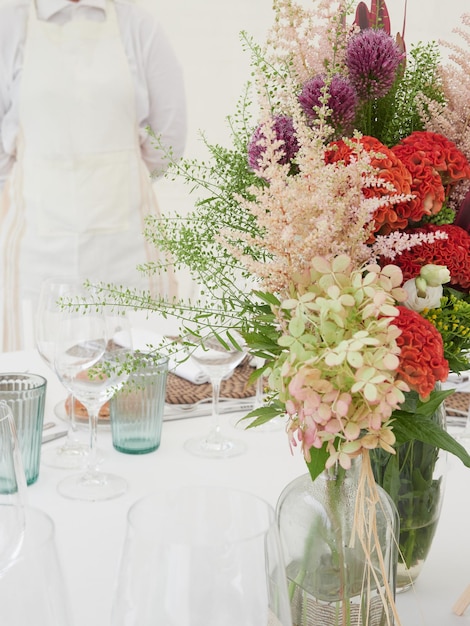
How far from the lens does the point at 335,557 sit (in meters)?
0.61

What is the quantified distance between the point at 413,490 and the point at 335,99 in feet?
1.16

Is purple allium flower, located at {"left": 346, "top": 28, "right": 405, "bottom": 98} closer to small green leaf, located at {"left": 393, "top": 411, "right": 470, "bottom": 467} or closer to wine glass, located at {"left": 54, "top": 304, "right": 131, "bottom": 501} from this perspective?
small green leaf, located at {"left": 393, "top": 411, "right": 470, "bottom": 467}

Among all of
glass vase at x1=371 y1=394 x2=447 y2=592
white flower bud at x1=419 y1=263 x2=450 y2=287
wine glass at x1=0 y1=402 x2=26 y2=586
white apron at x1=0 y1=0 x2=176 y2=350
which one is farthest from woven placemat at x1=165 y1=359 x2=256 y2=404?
white apron at x1=0 y1=0 x2=176 y2=350

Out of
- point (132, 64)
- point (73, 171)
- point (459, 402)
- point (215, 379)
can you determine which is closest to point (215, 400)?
point (215, 379)

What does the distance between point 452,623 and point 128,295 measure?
0.41 metres

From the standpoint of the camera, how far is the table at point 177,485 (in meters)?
0.69

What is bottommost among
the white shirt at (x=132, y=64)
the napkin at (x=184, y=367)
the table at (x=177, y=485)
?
the table at (x=177, y=485)

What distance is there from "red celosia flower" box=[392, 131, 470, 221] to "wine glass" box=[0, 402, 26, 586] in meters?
0.35

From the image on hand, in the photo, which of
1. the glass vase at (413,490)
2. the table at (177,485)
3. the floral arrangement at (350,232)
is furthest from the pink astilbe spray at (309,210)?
the table at (177,485)

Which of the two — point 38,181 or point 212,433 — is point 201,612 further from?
point 38,181

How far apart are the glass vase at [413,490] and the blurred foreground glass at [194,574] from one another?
0.30m

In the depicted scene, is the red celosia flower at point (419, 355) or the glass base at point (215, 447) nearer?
the red celosia flower at point (419, 355)

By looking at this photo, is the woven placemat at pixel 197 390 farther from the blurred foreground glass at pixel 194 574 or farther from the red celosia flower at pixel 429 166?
the blurred foreground glass at pixel 194 574

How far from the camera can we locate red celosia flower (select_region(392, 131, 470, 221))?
60cm
